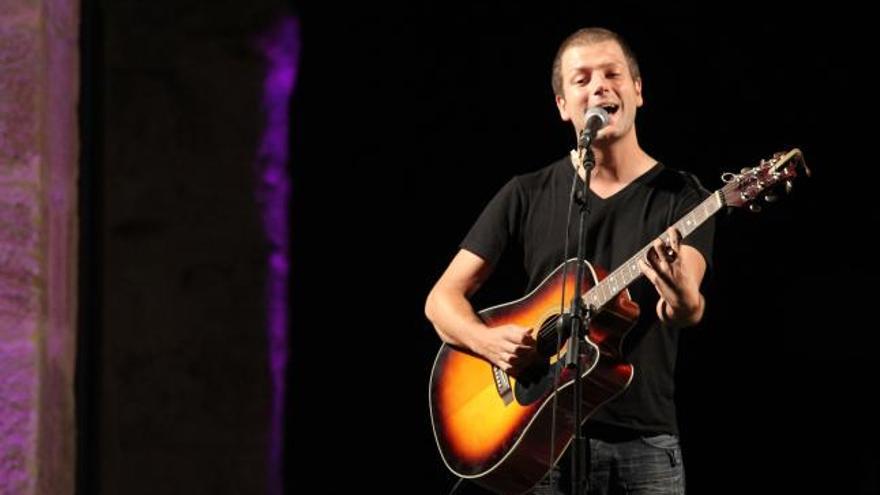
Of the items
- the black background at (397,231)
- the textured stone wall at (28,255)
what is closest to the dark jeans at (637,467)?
the black background at (397,231)

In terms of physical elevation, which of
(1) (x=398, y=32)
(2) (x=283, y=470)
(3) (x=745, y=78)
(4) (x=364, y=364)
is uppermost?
(1) (x=398, y=32)

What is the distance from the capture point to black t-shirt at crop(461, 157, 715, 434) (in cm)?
301

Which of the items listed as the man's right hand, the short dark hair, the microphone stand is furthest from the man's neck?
the man's right hand

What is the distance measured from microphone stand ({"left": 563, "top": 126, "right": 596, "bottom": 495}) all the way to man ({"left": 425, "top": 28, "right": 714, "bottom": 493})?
0.33ft

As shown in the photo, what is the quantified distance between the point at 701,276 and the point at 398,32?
1.77m

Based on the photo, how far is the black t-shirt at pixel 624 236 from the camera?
301cm

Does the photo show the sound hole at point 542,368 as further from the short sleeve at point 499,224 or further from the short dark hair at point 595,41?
the short dark hair at point 595,41

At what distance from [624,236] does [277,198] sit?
139 cm

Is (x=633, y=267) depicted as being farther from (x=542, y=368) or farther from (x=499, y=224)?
(x=499, y=224)

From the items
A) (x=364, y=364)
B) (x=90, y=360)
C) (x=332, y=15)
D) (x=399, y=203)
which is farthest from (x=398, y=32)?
(x=90, y=360)

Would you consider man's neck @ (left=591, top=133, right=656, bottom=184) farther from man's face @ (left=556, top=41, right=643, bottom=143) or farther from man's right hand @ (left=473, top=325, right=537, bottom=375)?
man's right hand @ (left=473, top=325, right=537, bottom=375)

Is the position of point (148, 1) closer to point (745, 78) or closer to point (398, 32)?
point (398, 32)

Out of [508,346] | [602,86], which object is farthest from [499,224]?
[602,86]

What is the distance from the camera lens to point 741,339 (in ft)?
12.5
